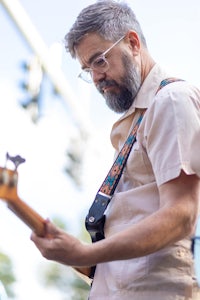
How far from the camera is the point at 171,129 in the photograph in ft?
4.91

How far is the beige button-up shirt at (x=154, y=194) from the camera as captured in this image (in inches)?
57.9

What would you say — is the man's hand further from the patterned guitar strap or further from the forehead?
the forehead

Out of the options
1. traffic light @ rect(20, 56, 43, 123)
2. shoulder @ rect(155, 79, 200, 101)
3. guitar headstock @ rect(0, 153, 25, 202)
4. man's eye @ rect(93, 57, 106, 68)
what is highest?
guitar headstock @ rect(0, 153, 25, 202)

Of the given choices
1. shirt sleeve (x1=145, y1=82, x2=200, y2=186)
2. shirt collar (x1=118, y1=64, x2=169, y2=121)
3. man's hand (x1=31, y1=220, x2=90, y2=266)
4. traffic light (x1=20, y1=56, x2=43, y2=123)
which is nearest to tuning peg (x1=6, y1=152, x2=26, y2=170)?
man's hand (x1=31, y1=220, x2=90, y2=266)

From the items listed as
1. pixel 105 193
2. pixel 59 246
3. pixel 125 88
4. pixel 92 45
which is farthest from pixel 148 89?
pixel 59 246

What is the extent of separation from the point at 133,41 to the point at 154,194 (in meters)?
0.45

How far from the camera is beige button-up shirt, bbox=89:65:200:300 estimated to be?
147cm

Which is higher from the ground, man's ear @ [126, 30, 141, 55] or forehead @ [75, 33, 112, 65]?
forehead @ [75, 33, 112, 65]

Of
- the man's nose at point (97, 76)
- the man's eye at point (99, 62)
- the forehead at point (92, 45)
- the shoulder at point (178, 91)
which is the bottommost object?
the shoulder at point (178, 91)

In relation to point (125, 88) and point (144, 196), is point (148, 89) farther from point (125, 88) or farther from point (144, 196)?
point (144, 196)

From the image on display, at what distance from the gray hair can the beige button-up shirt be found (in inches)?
10.4

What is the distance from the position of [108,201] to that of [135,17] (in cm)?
55

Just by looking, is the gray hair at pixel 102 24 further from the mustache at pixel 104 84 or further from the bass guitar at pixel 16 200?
the bass guitar at pixel 16 200

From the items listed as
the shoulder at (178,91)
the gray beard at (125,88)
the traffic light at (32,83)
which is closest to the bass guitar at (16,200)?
the shoulder at (178,91)
